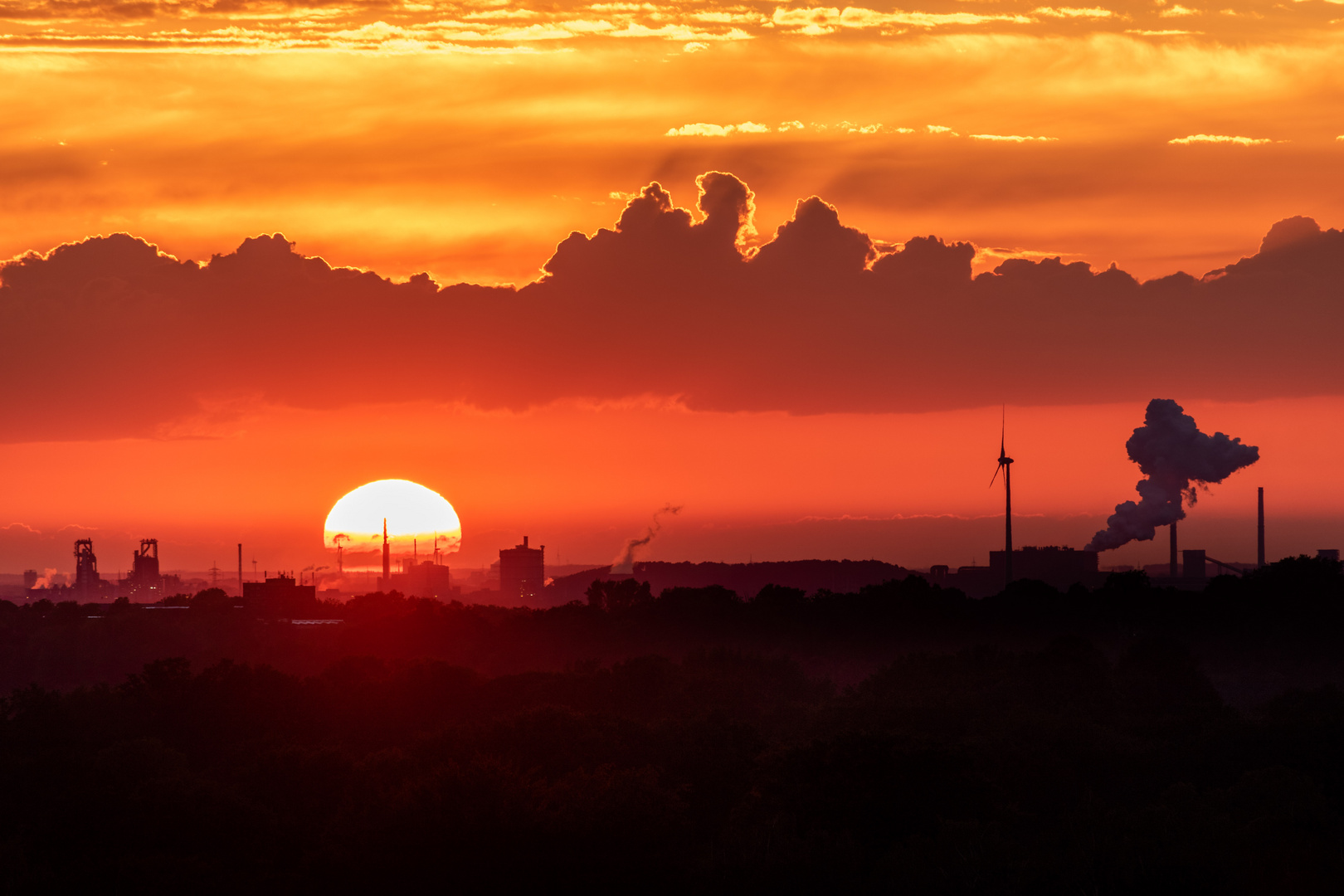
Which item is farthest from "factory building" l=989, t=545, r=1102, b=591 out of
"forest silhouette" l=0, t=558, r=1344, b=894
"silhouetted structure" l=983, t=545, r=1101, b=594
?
"forest silhouette" l=0, t=558, r=1344, b=894

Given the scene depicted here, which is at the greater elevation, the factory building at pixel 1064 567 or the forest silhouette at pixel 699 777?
the factory building at pixel 1064 567

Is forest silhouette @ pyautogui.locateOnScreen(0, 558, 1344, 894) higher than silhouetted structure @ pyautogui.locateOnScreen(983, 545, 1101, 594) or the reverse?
the reverse

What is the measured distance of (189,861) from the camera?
5903 cm

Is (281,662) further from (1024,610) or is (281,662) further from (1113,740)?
(1113,740)

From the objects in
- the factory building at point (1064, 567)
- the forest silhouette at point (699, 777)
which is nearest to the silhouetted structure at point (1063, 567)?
the factory building at point (1064, 567)

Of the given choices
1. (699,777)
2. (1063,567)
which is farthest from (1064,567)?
(699,777)

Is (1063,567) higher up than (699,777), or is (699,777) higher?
(1063,567)

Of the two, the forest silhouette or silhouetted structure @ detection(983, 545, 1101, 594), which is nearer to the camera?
the forest silhouette

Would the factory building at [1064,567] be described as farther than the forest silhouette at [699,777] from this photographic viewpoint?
Yes

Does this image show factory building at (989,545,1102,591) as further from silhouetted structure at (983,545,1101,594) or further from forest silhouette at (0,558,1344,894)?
forest silhouette at (0,558,1344,894)

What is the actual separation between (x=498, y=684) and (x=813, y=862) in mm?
53637

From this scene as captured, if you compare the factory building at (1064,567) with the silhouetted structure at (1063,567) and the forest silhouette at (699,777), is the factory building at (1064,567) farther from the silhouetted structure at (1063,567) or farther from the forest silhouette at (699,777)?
the forest silhouette at (699,777)

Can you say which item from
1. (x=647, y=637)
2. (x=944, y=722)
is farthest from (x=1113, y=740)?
(x=647, y=637)

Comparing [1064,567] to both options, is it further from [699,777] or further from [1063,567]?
[699,777]
